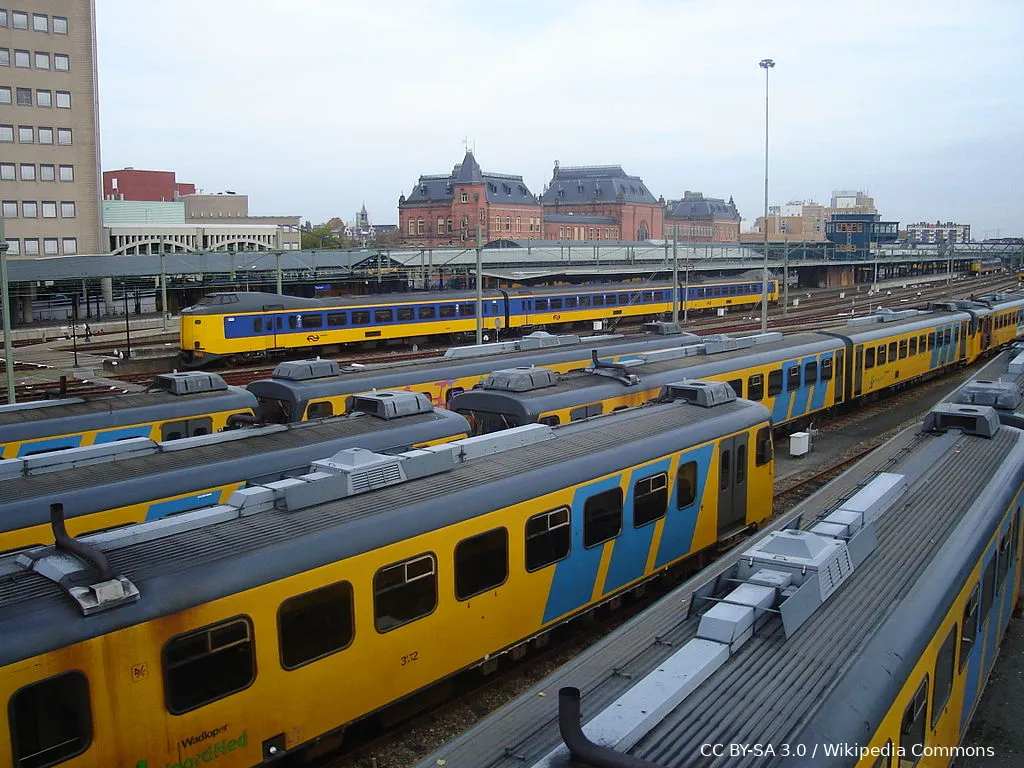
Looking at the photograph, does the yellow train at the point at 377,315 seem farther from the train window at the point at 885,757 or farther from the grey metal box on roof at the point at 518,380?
the train window at the point at 885,757

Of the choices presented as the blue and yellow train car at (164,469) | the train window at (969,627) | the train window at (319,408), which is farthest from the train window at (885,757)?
the train window at (319,408)

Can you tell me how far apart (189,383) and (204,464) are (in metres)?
5.54

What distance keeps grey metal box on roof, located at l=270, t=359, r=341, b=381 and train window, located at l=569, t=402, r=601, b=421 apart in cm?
528

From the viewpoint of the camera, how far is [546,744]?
19.1 ft

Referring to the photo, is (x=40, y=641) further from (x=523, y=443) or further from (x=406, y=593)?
(x=523, y=443)

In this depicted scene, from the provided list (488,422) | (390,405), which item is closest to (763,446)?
(488,422)

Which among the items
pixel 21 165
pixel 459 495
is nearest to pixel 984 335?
pixel 459 495

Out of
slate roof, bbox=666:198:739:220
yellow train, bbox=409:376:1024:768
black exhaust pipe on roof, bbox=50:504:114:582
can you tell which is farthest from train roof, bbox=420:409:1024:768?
slate roof, bbox=666:198:739:220

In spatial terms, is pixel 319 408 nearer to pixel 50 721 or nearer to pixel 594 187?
pixel 50 721

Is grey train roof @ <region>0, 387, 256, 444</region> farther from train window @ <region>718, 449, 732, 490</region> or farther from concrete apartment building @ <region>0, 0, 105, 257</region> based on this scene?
concrete apartment building @ <region>0, 0, 105, 257</region>

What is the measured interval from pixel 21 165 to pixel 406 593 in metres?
57.8

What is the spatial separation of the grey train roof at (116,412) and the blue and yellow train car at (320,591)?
22.9ft

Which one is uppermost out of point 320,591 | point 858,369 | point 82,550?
point 82,550

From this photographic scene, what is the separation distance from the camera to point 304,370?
1819 cm
